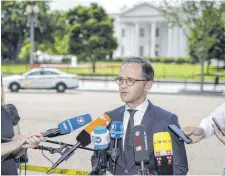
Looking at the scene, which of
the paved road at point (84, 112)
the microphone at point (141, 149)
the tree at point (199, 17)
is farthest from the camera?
the tree at point (199, 17)

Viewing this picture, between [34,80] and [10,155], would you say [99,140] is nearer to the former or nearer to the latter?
[10,155]

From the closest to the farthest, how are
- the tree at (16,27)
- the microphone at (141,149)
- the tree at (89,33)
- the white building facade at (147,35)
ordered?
the microphone at (141,149)
the tree at (89,33)
the tree at (16,27)
the white building facade at (147,35)

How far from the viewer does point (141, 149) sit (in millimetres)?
2439

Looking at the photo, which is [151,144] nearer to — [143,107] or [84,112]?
[143,107]

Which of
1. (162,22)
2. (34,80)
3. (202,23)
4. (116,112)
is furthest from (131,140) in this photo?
(162,22)

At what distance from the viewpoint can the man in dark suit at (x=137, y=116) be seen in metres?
2.81

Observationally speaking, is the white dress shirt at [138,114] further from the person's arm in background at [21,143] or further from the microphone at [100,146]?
the person's arm in background at [21,143]

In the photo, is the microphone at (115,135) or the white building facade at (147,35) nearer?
the microphone at (115,135)

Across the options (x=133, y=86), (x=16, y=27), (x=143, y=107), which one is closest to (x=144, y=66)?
(x=133, y=86)

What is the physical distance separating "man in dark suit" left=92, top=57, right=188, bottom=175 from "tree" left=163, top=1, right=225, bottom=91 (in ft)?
72.1

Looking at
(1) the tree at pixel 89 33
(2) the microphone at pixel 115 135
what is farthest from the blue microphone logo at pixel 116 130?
(1) the tree at pixel 89 33

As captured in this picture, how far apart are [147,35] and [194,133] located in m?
95.2

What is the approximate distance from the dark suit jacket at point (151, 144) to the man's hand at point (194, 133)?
8cm

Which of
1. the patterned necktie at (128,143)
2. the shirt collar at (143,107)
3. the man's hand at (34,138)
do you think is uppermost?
the shirt collar at (143,107)
